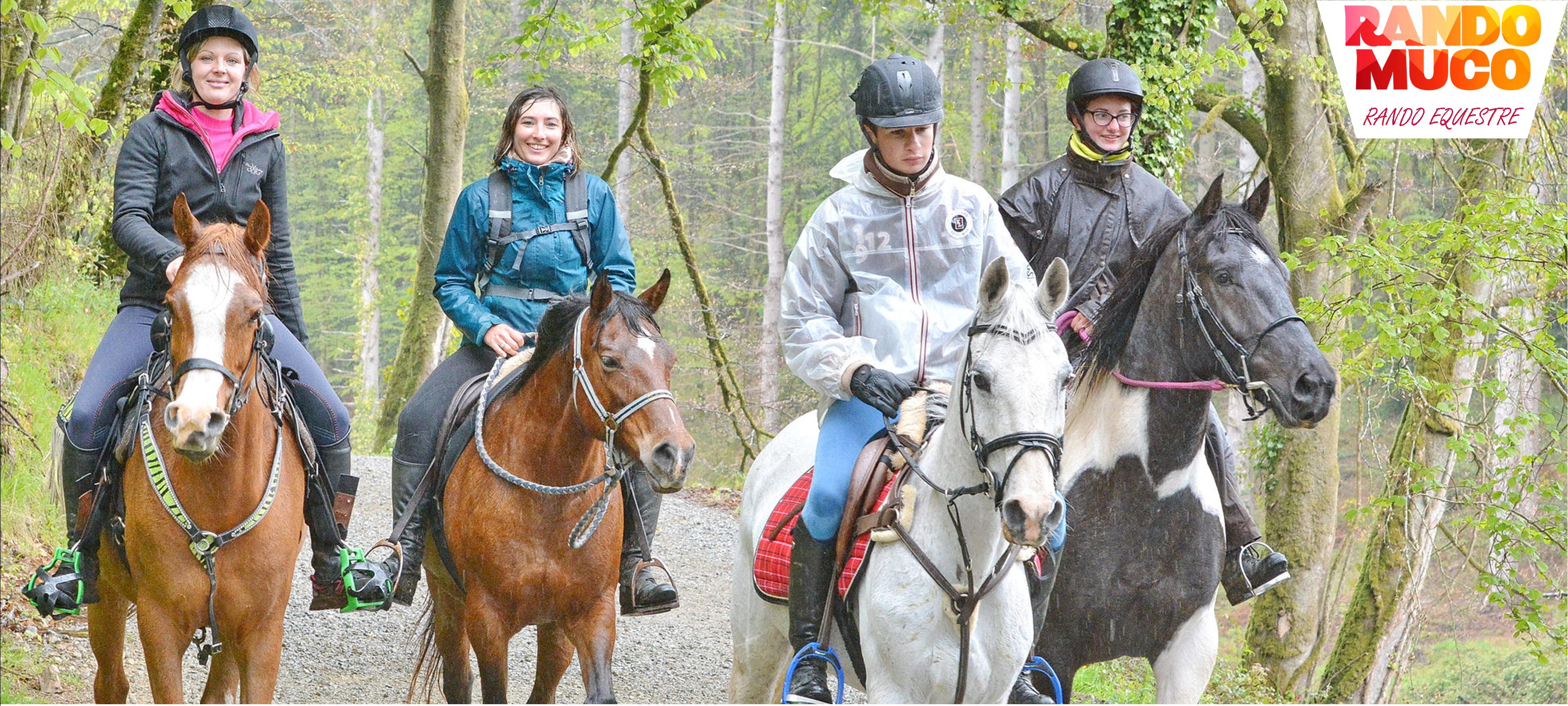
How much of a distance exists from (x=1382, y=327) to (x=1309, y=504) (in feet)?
12.7

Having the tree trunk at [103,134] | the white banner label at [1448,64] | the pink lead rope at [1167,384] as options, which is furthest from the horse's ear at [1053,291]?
the white banner label at [1448,64]

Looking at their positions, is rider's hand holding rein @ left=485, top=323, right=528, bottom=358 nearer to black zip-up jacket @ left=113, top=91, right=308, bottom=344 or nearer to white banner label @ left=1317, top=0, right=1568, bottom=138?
black zip-up jacket @ left=113, top=91, right=308, bottom=344

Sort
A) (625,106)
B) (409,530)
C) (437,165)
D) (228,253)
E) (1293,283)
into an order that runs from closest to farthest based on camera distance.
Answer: (228,253) < (409,530) < (1293,283) < (437,165) < (625,106)

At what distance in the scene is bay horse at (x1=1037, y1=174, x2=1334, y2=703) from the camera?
181 inches

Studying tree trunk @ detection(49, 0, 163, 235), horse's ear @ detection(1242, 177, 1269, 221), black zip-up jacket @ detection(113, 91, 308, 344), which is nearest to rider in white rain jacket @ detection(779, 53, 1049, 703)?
horse's ear @ detection(1242, 177, 1269, 221)

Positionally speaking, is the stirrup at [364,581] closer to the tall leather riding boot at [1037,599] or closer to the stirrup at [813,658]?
the stirrup at [813,658]

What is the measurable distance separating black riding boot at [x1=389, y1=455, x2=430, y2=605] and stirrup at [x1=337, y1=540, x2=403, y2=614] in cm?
6

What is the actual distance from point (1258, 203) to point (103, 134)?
255 inches

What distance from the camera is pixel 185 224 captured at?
408cm

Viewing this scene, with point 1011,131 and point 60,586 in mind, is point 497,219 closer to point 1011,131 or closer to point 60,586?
point 60,586

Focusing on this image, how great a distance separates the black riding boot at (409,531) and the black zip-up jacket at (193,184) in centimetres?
75

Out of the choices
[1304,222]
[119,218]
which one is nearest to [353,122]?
[1304,222]

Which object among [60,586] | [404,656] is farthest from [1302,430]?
[60,586]

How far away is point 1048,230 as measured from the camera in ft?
18.3
